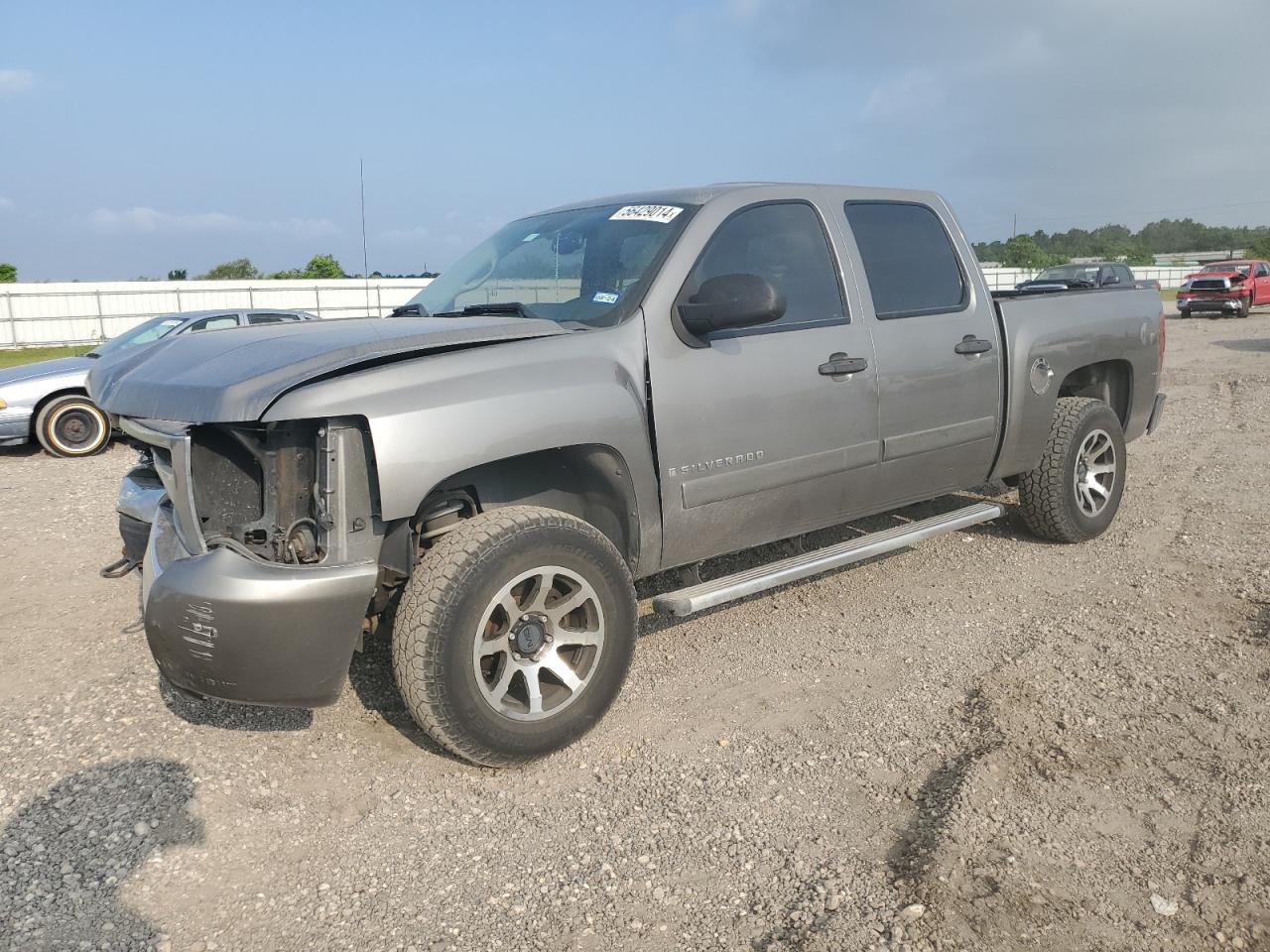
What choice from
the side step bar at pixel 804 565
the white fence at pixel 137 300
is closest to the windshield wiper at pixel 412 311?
the side step bar at pixel 804 565

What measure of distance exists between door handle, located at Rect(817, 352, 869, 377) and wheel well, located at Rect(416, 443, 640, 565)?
1.10 metres

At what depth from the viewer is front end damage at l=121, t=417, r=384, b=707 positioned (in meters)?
2.84

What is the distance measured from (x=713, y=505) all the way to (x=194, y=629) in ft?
6.25

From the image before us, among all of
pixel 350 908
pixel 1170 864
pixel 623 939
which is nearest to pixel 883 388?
pixel 1170 864

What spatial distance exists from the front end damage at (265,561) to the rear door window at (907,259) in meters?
2.61

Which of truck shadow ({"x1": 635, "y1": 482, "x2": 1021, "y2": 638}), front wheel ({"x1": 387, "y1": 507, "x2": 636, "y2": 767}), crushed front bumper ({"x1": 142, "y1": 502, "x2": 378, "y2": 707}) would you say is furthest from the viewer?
truck shadow ({"x1": 635, "y1": 482, "x2": 1021, "y2": 638})

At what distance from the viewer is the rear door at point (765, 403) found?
3686mm

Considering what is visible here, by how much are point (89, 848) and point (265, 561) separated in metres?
0.98

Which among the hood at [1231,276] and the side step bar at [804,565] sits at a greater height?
the hood at [1231,276]

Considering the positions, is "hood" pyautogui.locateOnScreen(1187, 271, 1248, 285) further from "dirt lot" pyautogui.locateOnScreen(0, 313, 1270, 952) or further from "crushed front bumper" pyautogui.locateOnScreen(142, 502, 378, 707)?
"crushed front bumper" pyautogui.locateOnScreen(142, 502, 378, 707)

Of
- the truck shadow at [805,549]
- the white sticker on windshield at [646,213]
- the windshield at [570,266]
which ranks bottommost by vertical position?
the truck shadow at [805,549]

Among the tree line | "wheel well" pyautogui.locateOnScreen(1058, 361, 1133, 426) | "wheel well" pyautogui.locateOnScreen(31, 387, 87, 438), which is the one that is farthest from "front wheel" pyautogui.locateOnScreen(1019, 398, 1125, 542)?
the tree line

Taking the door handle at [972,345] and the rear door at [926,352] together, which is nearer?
the rear door at [926,352]

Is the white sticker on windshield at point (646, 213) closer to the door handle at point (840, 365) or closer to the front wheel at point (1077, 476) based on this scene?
the door handle at point (840, 365)
